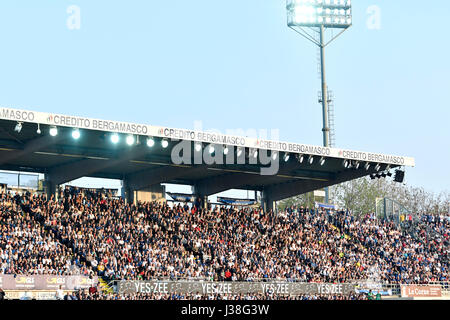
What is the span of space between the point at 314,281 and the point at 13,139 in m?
18.1

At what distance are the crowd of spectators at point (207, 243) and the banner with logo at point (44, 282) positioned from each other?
1.66 ft

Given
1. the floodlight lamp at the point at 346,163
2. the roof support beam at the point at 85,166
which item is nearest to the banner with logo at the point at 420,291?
the floodlight lamp at the point at 346,163

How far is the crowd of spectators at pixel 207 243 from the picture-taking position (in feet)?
109

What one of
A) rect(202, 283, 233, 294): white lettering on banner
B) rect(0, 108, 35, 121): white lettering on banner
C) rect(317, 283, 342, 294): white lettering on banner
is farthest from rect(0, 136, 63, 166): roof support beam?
rect(317, 283, 342, 294): white lettering on banner

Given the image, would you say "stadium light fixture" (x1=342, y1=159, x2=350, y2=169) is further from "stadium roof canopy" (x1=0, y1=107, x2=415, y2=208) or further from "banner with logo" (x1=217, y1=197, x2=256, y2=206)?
"banner with logo" (x1=217, y1=197, x2=256, y2=206)

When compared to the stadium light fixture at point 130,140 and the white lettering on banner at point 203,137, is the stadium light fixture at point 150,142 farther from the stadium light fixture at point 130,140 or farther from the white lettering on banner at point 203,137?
the stadium light fixture at point 130,140

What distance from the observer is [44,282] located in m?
30.4

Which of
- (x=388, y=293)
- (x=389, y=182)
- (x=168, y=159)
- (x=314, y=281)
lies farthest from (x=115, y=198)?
(x=389, y=182)

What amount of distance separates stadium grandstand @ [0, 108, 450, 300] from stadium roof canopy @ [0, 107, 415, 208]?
0.25 feet

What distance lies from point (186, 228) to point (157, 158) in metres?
4.33

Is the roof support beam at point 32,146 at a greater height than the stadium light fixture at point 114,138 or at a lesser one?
lesser

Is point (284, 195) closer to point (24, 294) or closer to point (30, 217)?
point (30, 217)

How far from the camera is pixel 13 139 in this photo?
34812 millimetres

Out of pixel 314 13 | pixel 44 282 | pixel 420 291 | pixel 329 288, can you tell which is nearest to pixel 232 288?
pixel 329 288
